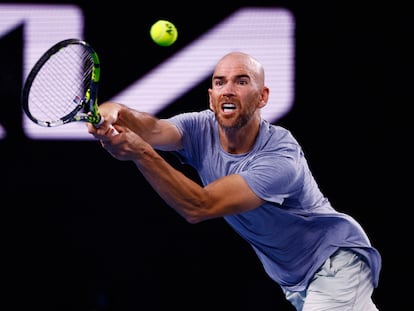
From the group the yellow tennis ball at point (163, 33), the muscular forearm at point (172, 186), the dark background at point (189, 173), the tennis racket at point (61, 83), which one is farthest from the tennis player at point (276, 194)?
the dark background at point (189, 173)

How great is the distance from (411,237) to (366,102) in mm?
948

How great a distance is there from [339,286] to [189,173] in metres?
1.76

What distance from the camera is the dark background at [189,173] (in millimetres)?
5184

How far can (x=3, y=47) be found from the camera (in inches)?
202

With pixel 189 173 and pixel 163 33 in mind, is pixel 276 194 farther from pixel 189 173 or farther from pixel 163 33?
pixel 189 173

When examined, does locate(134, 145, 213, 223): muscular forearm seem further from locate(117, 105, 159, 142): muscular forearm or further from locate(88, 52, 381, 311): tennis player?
locate(117, 105, 159, 142): muscular forearm

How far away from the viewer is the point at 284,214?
3668 millimetres

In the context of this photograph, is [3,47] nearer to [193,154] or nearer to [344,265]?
[193,154]

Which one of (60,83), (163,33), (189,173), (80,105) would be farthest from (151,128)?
(189,173)

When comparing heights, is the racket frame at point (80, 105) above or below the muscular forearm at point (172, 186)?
above

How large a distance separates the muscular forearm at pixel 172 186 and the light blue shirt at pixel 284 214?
375mm

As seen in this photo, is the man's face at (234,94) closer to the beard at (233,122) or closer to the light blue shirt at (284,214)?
the beard at (233,122)

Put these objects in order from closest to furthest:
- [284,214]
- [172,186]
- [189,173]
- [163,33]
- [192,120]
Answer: [172,186] → [284,214] → [192,120] → [163,33] → [189,173]

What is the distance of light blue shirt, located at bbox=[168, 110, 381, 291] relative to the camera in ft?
11.9
